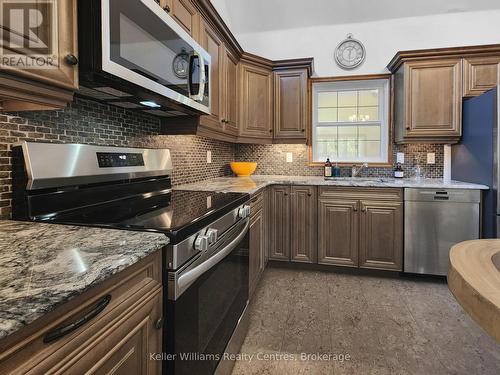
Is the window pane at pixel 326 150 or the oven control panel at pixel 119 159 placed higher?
the window pane at pixel 326 150

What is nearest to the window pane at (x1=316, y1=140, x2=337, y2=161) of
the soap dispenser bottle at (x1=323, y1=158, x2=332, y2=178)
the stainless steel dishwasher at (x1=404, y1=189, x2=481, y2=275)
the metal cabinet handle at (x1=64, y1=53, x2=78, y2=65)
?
the soap dispenser bottle at (x1=323, y1=158, x2=332, y2=178)

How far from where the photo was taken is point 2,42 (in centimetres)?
74

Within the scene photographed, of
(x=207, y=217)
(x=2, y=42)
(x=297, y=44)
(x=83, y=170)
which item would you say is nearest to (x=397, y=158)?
(x=297, y=44)

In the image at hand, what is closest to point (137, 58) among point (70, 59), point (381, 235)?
point (70, 59)

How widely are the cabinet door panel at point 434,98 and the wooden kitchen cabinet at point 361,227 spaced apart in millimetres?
755

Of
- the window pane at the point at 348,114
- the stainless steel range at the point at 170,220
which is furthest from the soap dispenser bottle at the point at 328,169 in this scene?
the stainless steel range at the point at 170,220

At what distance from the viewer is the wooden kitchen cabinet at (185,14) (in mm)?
1564

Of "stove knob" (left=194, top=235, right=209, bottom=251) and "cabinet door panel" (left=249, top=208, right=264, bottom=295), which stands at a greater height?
"stove knob" (left=194, top=235, right=209, bottom=251)

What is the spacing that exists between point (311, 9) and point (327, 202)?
2.15 meters

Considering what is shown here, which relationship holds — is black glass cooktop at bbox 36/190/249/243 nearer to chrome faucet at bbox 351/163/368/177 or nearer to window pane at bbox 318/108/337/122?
chrome faucet at bbox 351/163/368/177

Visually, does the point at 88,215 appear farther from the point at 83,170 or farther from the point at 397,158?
the point at 397,158

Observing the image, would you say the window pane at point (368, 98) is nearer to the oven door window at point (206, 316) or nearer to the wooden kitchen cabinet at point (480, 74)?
the wooden kitchen cabinet at point (480, 74)

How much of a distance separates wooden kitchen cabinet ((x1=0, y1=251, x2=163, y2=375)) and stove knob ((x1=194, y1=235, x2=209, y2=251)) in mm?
170

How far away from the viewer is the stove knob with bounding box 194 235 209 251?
1.01 metres
